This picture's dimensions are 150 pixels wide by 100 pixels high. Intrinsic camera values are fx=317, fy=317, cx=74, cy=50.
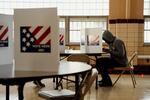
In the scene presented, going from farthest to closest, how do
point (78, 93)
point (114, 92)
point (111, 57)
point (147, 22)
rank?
point (147, 22)
point (111, 57)
point (114, 92)
point (78, 93)

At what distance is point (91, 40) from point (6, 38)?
11.6 ft

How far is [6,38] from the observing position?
2.66 metres

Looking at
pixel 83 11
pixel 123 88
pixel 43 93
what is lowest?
pixel 123 88

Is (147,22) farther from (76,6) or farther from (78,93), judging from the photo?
(78,93)

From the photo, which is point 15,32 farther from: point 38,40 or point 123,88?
point 123,88

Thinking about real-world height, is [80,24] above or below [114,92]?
above

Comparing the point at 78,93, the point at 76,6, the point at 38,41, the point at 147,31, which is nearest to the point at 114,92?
the point at 78,93

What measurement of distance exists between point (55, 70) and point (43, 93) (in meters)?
0.90

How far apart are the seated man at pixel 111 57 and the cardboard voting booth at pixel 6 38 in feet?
12.0

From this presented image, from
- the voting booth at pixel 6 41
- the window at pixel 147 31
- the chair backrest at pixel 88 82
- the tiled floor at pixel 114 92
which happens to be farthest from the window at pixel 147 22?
the voting booth at pixel 6 41

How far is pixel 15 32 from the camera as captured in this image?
2.48 m

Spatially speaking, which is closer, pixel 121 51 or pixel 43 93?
pixel 43 93

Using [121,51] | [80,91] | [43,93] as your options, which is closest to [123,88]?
[121,51]

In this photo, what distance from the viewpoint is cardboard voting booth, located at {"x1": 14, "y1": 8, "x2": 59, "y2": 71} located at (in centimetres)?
241
